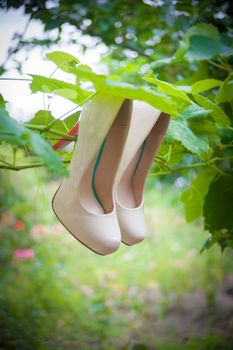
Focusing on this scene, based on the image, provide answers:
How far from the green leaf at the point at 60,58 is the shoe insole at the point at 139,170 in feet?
0.57

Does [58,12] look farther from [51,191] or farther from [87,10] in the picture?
[51,191]

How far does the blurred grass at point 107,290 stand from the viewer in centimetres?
227

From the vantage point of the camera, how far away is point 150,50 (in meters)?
1.69

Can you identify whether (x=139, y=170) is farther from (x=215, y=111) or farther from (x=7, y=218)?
(x=7, y=218)

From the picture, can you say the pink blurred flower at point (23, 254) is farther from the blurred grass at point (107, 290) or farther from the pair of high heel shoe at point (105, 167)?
the pair of high heel shoe at point (105, 167)

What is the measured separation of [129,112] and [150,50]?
1.17 m

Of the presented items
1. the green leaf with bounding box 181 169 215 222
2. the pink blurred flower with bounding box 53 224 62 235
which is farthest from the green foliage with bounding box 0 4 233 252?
the pink blurred flower with bounding box 53 224 62 235

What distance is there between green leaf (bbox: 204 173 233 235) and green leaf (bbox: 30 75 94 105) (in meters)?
0.41

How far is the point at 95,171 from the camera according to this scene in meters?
0.73

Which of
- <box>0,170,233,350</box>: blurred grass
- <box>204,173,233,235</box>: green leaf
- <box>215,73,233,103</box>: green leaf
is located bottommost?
<box>0,170,233,350</box>: blurred grass

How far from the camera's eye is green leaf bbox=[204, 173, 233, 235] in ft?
2.90

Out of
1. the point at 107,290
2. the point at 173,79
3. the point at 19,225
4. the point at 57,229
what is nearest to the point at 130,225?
the point at 173,79

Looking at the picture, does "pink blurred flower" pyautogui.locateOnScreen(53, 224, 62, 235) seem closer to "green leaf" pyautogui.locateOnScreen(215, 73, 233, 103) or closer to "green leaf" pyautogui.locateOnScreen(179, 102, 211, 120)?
"green leaf" pyautogui.locateOnScreen(215, 73, 233, 103)

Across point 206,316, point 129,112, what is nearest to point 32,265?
point 206,316
